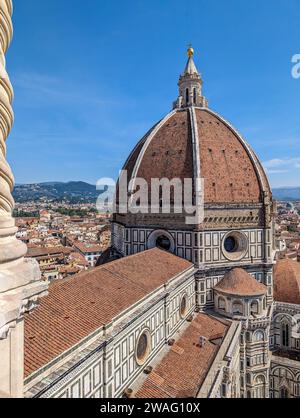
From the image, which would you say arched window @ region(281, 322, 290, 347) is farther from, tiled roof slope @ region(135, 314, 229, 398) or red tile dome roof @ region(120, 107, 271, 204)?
red tile dome roof @ region(120, 107, 271, 204)

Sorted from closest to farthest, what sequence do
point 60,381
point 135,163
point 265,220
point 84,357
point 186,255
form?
point 60,381, point 84,357, point 186,255, point 265,220, point 135,163

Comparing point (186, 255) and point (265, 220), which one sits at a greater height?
point (265, 220)

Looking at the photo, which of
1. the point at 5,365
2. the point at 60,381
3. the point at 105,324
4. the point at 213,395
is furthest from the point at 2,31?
the point at 213,395

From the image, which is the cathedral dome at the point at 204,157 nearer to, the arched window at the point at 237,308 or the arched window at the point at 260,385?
the arched window at the point at 237,308

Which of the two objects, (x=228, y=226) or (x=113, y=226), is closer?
(x=228, y=226)

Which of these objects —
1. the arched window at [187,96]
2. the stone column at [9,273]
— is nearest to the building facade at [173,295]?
the stone column at [9,273]
